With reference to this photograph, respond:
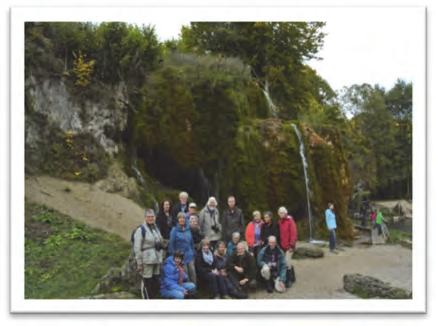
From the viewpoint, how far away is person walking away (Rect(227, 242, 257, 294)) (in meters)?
7.83

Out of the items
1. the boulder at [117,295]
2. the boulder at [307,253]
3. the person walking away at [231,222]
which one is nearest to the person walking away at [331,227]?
the boulder at [307,253]

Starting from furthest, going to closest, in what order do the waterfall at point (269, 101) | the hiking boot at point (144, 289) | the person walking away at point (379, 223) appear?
the waterfall at point (269, 101)
the person walking away at point (379, 223)
the hiking boot at point (144, 289)

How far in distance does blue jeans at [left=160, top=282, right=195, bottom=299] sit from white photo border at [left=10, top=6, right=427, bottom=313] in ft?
0.33

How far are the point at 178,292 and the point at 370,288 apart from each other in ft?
10.2

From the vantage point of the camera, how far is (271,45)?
46.2 feet

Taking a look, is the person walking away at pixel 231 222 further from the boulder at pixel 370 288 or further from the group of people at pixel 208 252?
the boulder at pixel 370 288

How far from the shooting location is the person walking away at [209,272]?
7742mm

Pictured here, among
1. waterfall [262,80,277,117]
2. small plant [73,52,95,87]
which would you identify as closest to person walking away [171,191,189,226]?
small plant [73,52,95,87]

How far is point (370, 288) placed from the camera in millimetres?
8336

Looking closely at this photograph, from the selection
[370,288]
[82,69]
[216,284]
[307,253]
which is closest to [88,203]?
[82,69]

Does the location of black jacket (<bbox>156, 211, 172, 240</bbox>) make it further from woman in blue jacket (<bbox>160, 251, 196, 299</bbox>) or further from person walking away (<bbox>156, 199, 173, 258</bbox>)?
woman in blue jacket (<bbox>160, 251, 196, 299</bbox>)

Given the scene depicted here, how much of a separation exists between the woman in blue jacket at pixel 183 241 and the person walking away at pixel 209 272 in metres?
0.17

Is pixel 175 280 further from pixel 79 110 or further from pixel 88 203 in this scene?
pixel 79 110
